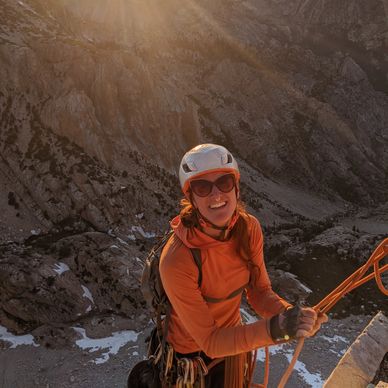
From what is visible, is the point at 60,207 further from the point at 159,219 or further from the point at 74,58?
the point at 74,58

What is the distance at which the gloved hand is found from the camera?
10.2ft

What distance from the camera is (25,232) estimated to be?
81.5 feet

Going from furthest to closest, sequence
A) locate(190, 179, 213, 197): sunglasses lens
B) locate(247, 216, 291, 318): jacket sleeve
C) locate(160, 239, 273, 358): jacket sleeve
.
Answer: locate(247, 216, 291, 318): jacket sleeve < locate(190, 179, 213, 197): sunglasses lens < locate(160, 239, 273, 358): jacket sleeve

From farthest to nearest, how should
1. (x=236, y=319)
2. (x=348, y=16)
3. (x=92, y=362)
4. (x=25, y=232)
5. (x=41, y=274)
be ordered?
(x=348, y=16) → (x=25, y=232) → (x=41, y=274) → (x=92, y=362) → (x=236, y=319)

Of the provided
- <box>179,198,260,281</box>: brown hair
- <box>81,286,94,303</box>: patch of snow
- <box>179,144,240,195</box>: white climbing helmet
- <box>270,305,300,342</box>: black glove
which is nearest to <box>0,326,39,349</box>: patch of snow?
<box>81,286,94,303</box>: patch of snow

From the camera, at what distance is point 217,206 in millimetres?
3609

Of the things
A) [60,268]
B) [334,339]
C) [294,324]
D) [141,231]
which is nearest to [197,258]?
[294,324]

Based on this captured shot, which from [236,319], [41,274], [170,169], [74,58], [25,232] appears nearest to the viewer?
[236,319]

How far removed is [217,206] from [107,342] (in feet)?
54.1

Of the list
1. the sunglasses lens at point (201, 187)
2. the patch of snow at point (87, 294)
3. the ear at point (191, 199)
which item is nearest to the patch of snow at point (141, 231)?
the patch of snow at point (87, 294)

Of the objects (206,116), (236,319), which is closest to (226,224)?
(236,319)

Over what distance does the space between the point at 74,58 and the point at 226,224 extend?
35.6 m

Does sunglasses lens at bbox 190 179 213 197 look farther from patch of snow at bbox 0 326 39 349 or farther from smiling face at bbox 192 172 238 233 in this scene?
patch of snow at bbox 0 326 39 349

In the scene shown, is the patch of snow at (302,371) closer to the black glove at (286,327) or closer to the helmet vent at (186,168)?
the black glove at (286,327)
